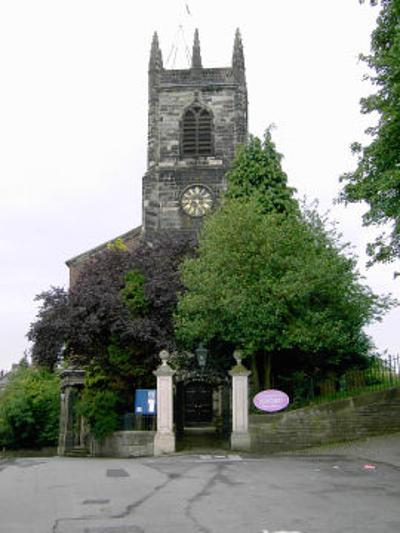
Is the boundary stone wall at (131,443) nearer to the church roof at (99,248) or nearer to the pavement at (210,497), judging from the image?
the pavement at (210,497)

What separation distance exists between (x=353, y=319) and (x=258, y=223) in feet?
13.8

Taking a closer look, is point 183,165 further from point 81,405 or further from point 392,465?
point 392,465

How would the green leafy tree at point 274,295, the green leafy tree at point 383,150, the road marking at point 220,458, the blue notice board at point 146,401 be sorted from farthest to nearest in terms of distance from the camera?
1. the blue notice board at point 146,401
2. the green leafy tree at point 274,295
3. the road marking at point 220,458
4. the green leafy tree at point 383,150

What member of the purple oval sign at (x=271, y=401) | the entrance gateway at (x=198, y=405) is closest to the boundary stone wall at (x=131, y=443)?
the purple oval sign at (x=271, y=401)

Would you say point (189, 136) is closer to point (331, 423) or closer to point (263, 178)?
point (263, 178)

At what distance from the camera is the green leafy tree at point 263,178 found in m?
25.6

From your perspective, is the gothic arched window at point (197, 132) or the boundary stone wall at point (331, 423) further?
the gothic arched window at point (197, 132)

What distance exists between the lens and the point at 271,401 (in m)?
20.7

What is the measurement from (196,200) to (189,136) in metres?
4.44

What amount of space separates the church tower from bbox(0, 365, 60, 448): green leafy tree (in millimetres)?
11179

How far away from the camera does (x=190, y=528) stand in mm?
7984

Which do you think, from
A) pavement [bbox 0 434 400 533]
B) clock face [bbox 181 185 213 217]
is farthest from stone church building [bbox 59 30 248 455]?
pavement [bbox 0 434 400 533]

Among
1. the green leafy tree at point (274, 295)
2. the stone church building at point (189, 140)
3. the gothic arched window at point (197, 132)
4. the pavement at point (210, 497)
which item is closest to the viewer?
the pavement at point (210, 497)

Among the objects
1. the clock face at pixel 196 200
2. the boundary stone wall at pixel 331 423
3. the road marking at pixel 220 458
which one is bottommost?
the road marking at pixel 220 458
